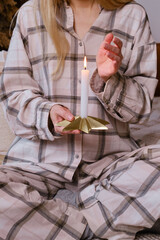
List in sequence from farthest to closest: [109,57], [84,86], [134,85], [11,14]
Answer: [11,14], [134,85], [109,57], [84,86]

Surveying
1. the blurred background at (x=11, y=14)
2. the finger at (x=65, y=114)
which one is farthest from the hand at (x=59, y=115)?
the blurred background at (x=11, y=14)

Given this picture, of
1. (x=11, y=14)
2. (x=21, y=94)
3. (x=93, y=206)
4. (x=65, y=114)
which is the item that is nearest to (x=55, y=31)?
(x=21, y=94)

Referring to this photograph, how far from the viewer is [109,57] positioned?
722mm

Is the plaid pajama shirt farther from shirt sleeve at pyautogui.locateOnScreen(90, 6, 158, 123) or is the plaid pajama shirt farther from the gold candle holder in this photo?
the gold candle holder

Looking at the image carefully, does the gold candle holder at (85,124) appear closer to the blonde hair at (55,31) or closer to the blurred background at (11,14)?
the blonde hair at (55,31)

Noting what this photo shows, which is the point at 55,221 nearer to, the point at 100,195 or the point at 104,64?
the point at 100,195

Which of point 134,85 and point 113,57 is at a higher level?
point 113,57

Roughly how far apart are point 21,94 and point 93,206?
36 centimetres

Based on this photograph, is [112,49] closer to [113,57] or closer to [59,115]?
[113,57]

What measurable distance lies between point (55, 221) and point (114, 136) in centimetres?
30

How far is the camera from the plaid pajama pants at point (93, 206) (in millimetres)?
707

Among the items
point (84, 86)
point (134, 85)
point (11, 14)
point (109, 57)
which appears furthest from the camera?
point (11, 14)

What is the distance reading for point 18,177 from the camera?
2.71ft

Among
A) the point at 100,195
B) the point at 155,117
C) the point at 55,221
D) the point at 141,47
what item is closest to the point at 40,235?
the point at 55,221
